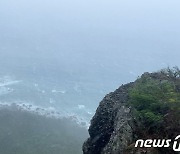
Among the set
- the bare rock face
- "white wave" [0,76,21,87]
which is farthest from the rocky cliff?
"white wave" [0,76,21,87]

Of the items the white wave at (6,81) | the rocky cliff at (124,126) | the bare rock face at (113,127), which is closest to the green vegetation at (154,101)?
the rocky cliff at (124,126)

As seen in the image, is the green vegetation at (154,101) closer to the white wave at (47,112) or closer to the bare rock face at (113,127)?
the bare rock face at (113,127)

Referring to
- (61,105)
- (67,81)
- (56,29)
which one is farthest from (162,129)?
(56,29)

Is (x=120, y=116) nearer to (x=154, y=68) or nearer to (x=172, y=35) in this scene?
(x=154, y=68)

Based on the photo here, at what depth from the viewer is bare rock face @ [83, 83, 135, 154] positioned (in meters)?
23.6

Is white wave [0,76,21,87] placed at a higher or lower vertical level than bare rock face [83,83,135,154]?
higher

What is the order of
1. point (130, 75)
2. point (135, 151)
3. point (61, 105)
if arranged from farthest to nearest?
point (130, 75) < point (61, 105) < point (135, 151)

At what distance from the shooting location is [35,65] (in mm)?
102250

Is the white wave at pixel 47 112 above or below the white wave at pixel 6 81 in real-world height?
below

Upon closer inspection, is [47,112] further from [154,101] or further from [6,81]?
[154,101]

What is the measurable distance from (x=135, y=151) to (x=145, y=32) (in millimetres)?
134729

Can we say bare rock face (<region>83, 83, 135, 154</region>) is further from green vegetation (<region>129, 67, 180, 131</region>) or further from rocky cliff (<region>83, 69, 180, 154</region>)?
green vegetation (<region>129, 67, 180, 131</region>)

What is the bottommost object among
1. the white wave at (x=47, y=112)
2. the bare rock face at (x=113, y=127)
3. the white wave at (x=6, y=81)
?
the bare rock face at (x=113, y=127)

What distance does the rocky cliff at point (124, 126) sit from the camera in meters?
23.3
